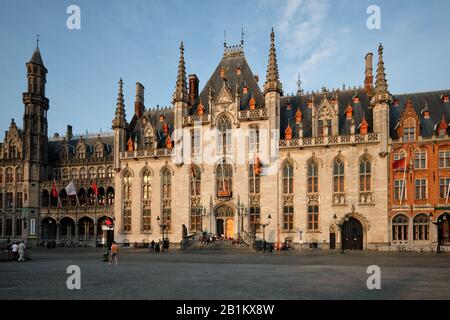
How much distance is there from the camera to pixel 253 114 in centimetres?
4853

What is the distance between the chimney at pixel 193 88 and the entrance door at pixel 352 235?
89.2ft

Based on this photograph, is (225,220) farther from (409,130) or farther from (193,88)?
(409,130)

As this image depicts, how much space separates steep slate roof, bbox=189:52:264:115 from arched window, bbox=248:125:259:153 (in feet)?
11.4

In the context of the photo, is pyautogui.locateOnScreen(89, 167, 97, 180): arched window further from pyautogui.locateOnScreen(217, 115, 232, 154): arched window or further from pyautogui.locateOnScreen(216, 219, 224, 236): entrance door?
pyautogui.locateOnScreen(216, 219, 224, 236): entrance door

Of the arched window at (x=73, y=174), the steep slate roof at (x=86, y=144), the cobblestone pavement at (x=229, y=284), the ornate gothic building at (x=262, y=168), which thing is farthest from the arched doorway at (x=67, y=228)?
the cobblestone pavement at (x=229, y=284)

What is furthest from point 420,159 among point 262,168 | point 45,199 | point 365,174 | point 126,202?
point 45,199

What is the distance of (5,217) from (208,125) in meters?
37.7

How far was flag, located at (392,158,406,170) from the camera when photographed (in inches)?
1594

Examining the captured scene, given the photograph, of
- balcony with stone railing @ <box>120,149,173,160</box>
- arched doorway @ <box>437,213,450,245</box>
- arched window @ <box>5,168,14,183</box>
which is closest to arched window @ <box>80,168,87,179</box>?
arched window @ <box>5,168,14,183</box>

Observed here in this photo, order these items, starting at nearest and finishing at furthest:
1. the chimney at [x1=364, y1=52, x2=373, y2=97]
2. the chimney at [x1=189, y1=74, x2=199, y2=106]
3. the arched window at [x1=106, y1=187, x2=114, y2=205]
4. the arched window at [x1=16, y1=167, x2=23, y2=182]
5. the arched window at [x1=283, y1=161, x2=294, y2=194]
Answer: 1. the arched window at [x1=283, y1=161, x2=294, y2=194]
2. the chimney at [x1=364, y1=52, x2=373, y2=97]
3. the chimney at [x1=189, y1=74, x2=199, y2=106]
4. the arched window at [x1=106, y1=187, x2=114, y2=205]
5. the arched window at [x1=16, y1=167, x2=23, y2=182]

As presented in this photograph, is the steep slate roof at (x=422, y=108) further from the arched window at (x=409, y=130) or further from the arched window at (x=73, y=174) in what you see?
the arched window at (x=73, y=174)

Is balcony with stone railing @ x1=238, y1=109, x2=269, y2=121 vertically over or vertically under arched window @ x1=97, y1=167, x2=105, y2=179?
over
